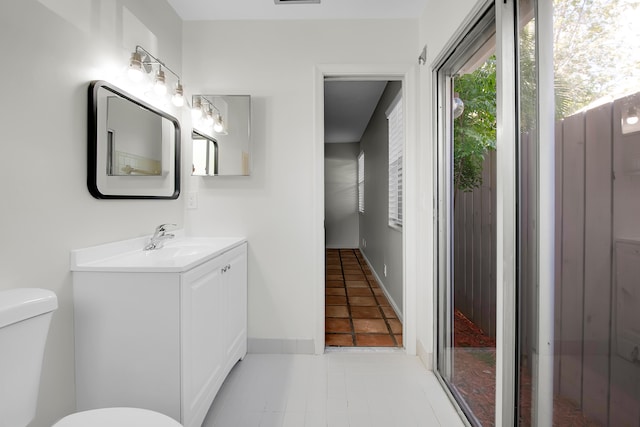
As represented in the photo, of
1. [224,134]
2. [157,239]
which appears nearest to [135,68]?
[224,134]

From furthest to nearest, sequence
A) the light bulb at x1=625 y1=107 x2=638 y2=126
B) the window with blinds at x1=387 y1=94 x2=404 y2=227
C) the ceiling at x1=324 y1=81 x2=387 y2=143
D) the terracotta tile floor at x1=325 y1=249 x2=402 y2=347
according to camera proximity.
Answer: the ceiling at x1=324 y1=81 x2=387 y2=143 < the window with blinds at x1=387 y1=94 x2=404 y2=227 < the terracotta tile floor at x1=325 y1=249 x2=402 y2=347 < the light bulb at x1=625 y1=107 x2=638 y2=126

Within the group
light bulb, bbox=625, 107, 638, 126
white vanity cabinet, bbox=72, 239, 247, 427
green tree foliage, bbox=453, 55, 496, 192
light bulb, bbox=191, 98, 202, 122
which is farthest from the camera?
light bulb, bbox=191, 98, 202, 122

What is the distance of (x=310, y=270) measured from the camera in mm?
2238

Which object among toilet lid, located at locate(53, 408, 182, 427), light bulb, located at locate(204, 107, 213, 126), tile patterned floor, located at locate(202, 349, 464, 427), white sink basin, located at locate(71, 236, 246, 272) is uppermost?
light bulb, located at locate(204, 107, 213, 126)

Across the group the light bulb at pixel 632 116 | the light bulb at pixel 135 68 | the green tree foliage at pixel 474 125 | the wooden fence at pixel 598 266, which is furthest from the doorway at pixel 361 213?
the light bulb at pixel 632 116

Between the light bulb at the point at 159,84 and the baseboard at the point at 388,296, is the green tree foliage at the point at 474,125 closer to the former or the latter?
the baseboard at the point at 388,296

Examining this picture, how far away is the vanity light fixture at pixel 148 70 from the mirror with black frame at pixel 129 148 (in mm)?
109

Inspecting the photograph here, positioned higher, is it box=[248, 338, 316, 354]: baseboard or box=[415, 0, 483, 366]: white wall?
box=[415, 0, 483, 366]: white wall

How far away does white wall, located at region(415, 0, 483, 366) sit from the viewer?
193 cm

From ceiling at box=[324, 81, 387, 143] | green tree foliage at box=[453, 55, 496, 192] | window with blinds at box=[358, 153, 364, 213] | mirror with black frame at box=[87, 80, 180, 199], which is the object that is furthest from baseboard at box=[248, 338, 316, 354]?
window with blinds at box=[358, 153, 364, 213]

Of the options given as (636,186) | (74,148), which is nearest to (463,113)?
(636,186)

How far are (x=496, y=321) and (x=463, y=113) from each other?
1.07m

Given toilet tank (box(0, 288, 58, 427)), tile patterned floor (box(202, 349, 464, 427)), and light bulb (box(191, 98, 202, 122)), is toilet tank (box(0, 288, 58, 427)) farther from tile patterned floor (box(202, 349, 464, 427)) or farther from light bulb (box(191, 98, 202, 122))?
light bulb (box(191, 98, 202, 122))

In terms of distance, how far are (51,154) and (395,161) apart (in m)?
2.64
